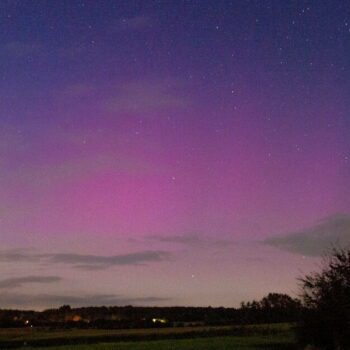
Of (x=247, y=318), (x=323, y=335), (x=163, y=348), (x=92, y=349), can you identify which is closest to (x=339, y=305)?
(x=323, y=335)

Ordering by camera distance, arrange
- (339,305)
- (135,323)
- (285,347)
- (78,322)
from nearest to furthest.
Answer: (339,305) → (285,347) → (135,323) → (78,322)

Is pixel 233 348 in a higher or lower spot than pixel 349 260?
lower

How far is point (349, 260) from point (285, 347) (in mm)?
10454

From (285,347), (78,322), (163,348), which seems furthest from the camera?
(78,322)

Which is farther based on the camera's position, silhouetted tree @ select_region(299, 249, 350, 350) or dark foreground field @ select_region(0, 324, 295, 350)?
dark foreground field @ select_region(0, 324, 295, 350)

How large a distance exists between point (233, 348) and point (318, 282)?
10.6m

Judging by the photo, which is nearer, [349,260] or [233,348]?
[349,260]

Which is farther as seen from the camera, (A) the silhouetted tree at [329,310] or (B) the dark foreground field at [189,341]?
(B) the dark foreground field at [189,341]

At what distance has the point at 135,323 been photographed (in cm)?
14625

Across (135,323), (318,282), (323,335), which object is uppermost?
(135,323)

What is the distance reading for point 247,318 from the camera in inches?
5049

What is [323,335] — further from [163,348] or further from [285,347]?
[163,348]

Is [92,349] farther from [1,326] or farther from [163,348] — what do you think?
[1,326]

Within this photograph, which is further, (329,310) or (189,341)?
(189,341)
